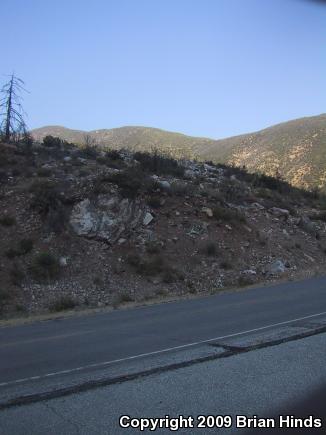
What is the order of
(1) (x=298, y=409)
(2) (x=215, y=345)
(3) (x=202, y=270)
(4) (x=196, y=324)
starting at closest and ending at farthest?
(1) (x=298, y=409) < (2) (x=215, y=345) < (4) (x=196, y=324) < (3) (x=202, y=270)

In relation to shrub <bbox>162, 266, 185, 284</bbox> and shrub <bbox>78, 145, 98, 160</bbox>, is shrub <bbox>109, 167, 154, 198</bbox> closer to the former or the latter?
shrub <bbox>162, 266, 185, 284</bbox>

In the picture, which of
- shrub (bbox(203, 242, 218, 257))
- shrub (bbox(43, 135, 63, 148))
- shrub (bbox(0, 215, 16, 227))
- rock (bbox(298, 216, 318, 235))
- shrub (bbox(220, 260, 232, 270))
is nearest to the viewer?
shrub (bbox(0, 215, 16, 227))

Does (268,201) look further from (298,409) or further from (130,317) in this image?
(298,409)

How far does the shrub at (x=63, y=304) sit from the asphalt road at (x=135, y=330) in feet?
9.39

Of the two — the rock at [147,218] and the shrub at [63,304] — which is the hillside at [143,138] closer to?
the rock at [147,218]

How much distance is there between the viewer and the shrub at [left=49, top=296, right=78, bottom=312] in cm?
1888

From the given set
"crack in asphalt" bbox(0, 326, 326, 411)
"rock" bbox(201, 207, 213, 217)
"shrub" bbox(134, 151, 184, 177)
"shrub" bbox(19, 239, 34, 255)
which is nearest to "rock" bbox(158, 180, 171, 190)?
"rock" bbox(201, 207, 213, 217)

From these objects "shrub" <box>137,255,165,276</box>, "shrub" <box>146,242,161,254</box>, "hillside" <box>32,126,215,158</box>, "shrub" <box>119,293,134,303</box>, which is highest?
"hillside" <box>32,126,215,158</box>

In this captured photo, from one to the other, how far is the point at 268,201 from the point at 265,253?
961 cm

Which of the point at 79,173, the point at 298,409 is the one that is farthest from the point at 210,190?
the point at 298,409

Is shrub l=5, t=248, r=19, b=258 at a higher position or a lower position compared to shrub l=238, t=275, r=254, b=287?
higher

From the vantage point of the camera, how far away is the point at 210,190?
32.8 m

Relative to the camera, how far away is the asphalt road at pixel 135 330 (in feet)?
29.0

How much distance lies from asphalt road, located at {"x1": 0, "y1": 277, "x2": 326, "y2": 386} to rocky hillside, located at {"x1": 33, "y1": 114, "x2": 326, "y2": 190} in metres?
56.7
